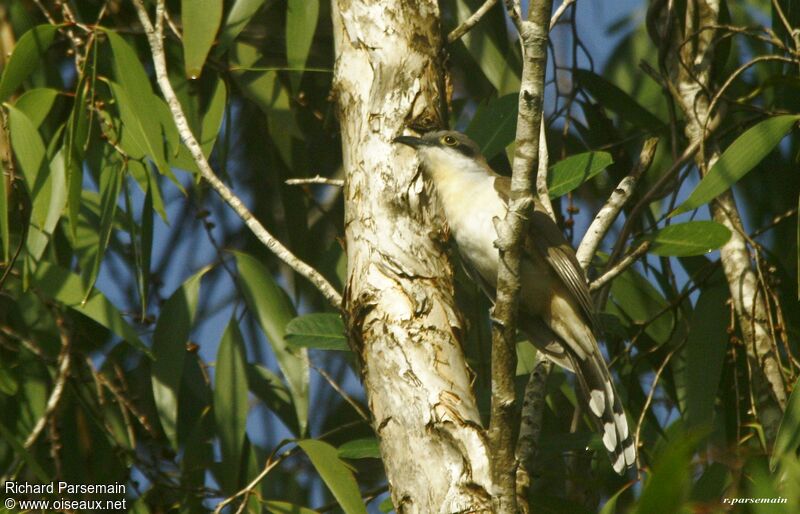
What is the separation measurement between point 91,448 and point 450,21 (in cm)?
224

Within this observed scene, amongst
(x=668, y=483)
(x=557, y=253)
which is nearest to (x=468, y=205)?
(x=557, y=253)

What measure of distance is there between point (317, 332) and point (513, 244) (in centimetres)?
103

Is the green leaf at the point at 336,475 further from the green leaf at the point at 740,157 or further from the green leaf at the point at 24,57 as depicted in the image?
the green leaf at the point at 24,57

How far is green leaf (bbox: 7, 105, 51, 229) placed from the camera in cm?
330

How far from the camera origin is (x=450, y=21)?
164 inches

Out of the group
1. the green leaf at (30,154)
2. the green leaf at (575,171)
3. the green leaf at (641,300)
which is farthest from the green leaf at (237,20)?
the green leaf at (641,300)

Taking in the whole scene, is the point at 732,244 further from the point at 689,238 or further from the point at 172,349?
the point at 172,349

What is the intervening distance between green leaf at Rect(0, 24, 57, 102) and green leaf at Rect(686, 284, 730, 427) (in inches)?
98.7

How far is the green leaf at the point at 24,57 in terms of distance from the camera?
3.28m

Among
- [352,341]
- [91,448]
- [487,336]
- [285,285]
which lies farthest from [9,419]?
[487,336]

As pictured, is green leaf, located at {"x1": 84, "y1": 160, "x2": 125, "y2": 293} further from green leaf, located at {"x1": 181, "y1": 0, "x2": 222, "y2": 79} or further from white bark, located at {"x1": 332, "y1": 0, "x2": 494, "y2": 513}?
white bark, located at {"x1": 332, "y1": 0, "x2": 494, "y2": 513}

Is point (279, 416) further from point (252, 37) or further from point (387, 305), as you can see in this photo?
point (252, 37)

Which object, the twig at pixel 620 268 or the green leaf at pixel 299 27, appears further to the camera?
the green leaf at pixel 299 27

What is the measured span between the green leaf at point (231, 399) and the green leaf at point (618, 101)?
69.4 inches
